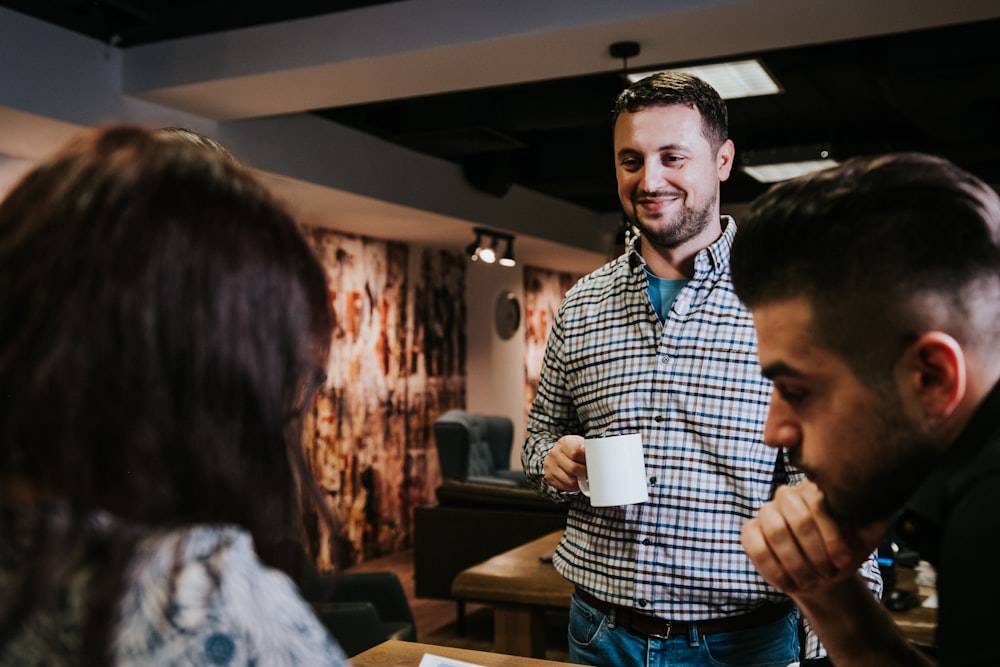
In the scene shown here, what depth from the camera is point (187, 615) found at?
602 mm

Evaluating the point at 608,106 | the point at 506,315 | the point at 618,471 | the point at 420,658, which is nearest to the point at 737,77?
the point at 608,106

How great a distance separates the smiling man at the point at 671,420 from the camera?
1.73 metres

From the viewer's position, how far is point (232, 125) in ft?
16.6

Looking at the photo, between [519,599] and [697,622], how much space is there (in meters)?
1.62

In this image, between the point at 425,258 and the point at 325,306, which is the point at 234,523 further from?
the point at 425,258

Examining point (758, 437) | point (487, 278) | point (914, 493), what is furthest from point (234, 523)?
point (487, 278)

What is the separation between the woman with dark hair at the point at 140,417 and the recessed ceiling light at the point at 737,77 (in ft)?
13.8

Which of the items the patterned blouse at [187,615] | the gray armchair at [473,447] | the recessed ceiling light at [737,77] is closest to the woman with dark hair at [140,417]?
the patterned blouse at [187,615]

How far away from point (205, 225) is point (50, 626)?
30cm

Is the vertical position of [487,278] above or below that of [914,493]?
above

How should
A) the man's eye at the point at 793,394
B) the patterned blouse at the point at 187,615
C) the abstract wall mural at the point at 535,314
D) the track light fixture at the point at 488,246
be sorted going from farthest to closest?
the abstract wall mural at the point at 535,314
the track light fixture at the point at 488,246
the man's eye at the point at 793,394
the patterned blouse at the point at 187,615

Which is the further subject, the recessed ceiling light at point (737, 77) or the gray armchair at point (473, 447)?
the gray armchair at point (473, 447)

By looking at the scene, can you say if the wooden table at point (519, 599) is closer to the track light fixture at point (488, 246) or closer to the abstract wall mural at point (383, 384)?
the abstract wall mural at point (383, 384)

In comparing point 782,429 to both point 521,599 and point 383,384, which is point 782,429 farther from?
point 383,384
